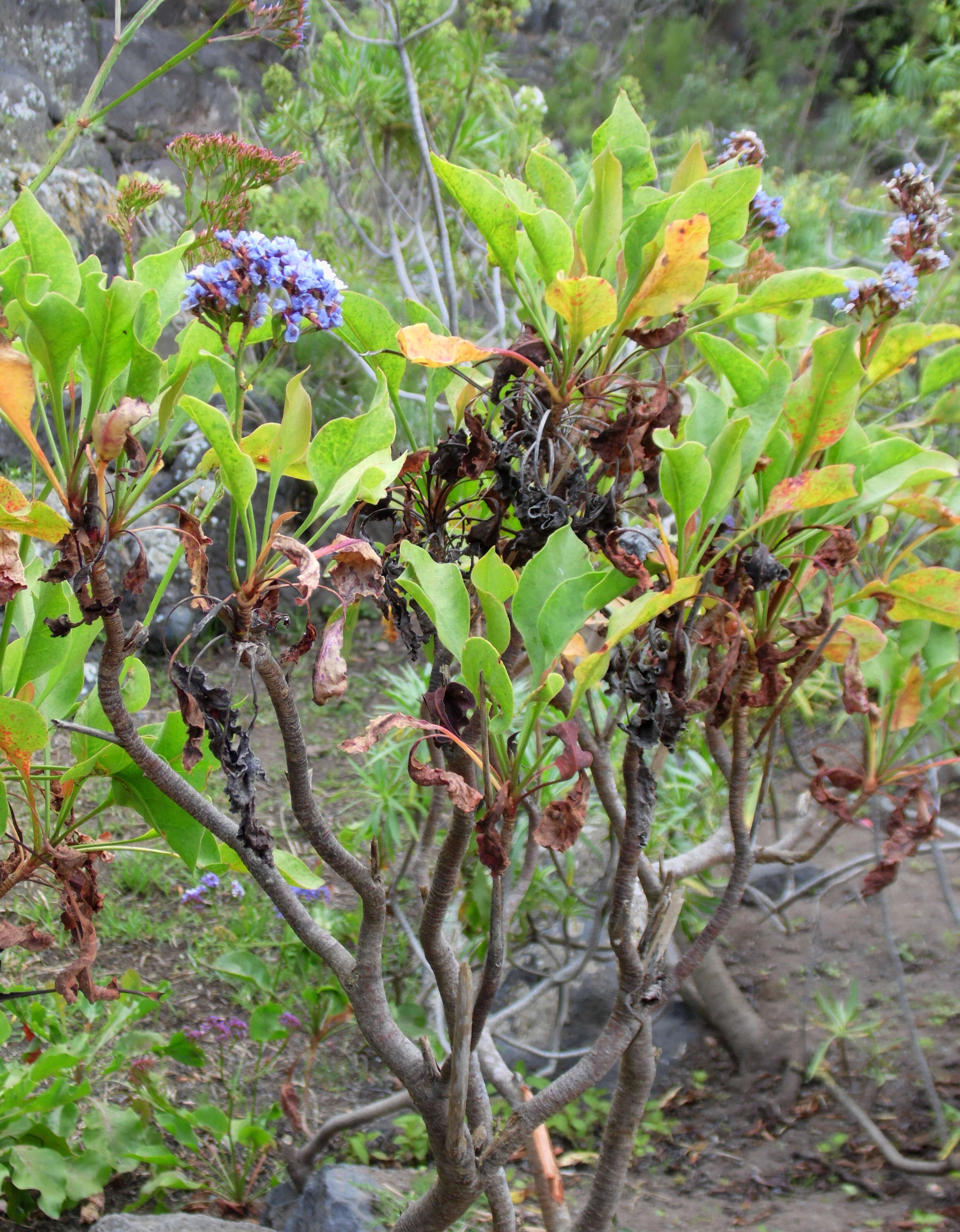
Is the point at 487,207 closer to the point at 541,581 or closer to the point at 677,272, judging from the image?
the point at 677,272

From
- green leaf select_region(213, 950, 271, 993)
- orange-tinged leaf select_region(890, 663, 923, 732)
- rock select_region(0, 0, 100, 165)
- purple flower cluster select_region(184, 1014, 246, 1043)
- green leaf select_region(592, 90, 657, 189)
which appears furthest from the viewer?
rock select_region(0, 0, 100, 165)

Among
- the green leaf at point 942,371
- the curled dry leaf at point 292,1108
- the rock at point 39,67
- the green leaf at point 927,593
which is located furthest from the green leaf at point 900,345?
the rock at point 39,67

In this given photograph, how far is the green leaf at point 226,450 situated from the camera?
65 cm

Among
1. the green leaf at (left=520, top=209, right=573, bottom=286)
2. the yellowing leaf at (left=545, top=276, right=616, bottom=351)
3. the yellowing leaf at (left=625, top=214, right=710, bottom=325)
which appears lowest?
the yellowing leaf at (left=545, top=276, right=616, bottom=351)

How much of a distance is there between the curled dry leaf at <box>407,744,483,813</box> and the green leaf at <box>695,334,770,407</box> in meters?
0.43

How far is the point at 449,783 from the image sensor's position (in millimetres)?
665

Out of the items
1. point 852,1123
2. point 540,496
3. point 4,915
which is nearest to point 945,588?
point 540,496

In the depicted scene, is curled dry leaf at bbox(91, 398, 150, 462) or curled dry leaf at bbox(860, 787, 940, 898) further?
curled dry leaf at bbox(860, 787, 940, 898)

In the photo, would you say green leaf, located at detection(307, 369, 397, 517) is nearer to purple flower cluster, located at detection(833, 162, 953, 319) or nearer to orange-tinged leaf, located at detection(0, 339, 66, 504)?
orange-tinged leaf, located at detection(0, 339, 66, 504)

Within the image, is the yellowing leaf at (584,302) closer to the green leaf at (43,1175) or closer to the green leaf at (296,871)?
the green leaf at (296,871)

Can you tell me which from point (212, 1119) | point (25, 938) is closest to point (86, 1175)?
point (212, 1119)

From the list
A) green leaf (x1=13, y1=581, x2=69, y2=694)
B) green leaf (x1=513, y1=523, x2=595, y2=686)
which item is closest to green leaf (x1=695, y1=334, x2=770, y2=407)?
green leaf (x1=513, y1=523, x2=595, y2=686)

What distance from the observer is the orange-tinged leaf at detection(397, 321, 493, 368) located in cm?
66

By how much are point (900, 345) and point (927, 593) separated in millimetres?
268
